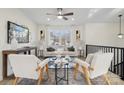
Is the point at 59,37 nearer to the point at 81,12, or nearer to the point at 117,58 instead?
the point at 81,12

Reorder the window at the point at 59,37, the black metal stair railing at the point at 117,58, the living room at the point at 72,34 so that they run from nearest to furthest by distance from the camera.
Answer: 1. the black metal stair railing at the point at 117,58
2. the living room at the point at 72,34
3. the window at the point at 59,37

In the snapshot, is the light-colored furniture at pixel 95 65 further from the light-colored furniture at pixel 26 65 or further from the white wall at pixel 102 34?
the white wall at pixel 102 34

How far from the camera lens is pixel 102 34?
29.3 feet

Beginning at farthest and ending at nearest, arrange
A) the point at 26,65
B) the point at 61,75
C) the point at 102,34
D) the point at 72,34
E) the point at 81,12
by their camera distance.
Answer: the point at 72,34 → the point at 102,34 → the point at 81,12 → the point at 61,75 → the point at 26,65

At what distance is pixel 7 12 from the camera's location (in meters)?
4.10

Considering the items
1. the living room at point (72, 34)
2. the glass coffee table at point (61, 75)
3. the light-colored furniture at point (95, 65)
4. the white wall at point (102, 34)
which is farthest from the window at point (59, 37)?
the light-colored furniture at point (95, 65)

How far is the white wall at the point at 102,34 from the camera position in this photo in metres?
8.87

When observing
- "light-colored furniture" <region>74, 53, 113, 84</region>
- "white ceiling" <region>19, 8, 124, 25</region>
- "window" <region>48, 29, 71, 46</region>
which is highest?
"white ceiling" <region>19, 8, 124, 25</region>

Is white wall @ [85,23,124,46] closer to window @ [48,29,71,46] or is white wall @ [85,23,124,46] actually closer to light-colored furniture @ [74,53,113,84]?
window @ [48,29,71,46]

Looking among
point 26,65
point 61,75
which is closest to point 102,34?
point 61,75

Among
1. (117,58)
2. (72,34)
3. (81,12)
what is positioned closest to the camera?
(117,58)

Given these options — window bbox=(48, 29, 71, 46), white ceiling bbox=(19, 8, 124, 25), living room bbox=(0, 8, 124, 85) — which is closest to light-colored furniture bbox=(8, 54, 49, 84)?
white ceiling bbox=(19, 8, 124, 25)

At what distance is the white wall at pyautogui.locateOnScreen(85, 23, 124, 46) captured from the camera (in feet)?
29.1

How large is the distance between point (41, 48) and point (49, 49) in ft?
1.59
